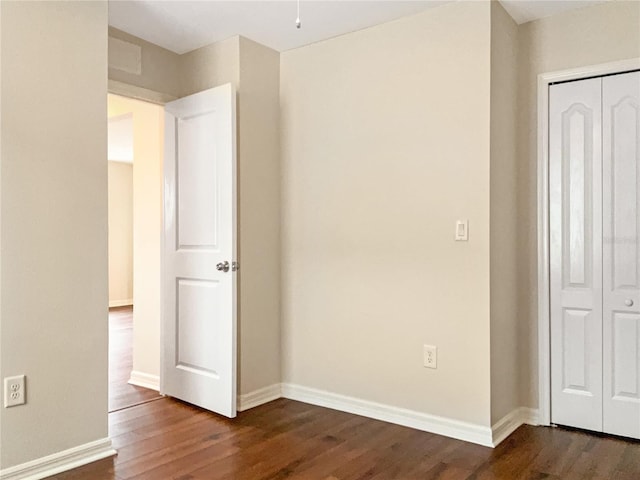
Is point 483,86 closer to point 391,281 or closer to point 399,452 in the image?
point 391,281

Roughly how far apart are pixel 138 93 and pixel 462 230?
91.0 inches

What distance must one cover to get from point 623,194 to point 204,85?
275cm

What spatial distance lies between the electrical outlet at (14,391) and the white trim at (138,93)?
1.86 m

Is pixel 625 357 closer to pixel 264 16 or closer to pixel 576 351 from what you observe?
pixel 576 351

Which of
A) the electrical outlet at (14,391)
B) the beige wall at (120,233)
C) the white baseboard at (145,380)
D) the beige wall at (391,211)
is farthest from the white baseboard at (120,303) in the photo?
the electrical outlet at (14,391)

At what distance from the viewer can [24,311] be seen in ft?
7.97

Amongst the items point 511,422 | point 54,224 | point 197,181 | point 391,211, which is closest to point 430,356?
point 511,422

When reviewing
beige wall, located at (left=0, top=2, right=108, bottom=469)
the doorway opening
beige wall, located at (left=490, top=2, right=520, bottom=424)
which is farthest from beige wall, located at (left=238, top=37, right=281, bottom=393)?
beige wall, located at (left=490, top=2, right=520, bottom=424)

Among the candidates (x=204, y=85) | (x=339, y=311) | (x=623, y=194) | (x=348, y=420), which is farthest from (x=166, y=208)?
(x=623, y=194)

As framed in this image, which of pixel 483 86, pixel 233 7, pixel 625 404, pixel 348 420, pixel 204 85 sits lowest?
pixel 348 420

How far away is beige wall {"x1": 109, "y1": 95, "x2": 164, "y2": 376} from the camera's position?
157 inches

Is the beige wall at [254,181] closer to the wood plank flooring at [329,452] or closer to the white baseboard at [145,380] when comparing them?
the wood plank flooring at [329,452]

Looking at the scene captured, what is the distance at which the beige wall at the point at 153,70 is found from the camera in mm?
3404

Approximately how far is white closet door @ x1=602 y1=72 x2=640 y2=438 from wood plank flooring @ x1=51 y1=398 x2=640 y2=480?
0.80 ft
